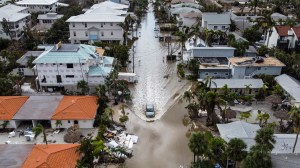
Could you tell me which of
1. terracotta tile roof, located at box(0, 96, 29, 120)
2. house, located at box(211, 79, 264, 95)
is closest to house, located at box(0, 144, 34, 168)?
terracotta tile roof, located at box(0, 96, 29, 120)

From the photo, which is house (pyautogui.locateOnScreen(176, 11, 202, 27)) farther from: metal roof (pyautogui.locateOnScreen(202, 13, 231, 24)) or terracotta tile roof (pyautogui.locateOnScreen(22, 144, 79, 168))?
terracotta tile roof (pyautogui.locateOnScreen(22, 144, 79, 168))

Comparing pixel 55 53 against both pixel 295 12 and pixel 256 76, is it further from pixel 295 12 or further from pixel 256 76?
pixel 295 12

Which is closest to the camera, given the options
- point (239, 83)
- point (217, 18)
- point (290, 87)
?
point (290, 87)

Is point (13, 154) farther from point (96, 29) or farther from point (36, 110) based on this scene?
point (96, 29)

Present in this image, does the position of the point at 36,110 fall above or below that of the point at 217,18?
below

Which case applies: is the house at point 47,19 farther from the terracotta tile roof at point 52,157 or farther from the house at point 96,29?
the terracotta tile roof at point 52,157

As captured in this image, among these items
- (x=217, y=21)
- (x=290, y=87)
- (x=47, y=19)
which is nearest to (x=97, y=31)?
(x=47, y=19)
